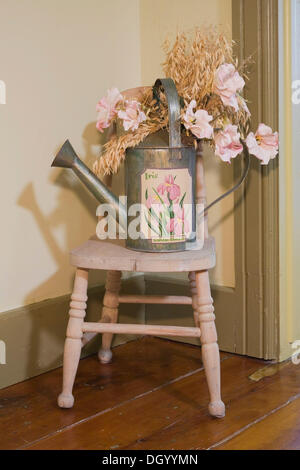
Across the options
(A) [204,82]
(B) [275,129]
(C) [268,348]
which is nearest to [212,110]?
(A) [204,82]

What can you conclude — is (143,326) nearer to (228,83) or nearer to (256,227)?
(256,227)

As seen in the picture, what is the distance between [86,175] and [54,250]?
0.30 meters

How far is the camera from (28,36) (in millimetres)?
1516

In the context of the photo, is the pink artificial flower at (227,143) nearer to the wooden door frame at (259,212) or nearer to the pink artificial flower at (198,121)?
the pink artificial flower at (198,121)

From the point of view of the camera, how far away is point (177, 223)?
4.56ft

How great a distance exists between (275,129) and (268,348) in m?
0.58

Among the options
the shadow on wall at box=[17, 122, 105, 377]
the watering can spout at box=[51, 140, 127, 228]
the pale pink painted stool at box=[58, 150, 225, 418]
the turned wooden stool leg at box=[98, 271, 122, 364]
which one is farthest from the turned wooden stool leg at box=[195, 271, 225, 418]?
the shadow on wall at box=[17, 122, 105, 377]

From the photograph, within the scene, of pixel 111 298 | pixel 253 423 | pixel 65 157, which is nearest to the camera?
pixel 253 423

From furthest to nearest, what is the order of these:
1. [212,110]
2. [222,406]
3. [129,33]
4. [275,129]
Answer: [129,33]
[275,129]
[212,110]
[222,406]

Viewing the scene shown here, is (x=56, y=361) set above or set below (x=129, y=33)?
below

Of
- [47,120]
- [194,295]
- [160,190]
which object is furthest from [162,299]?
[47,120]

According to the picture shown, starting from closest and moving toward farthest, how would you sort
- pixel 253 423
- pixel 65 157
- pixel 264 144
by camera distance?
pixel 253 423
pixel 65 157
pixel 264 144
